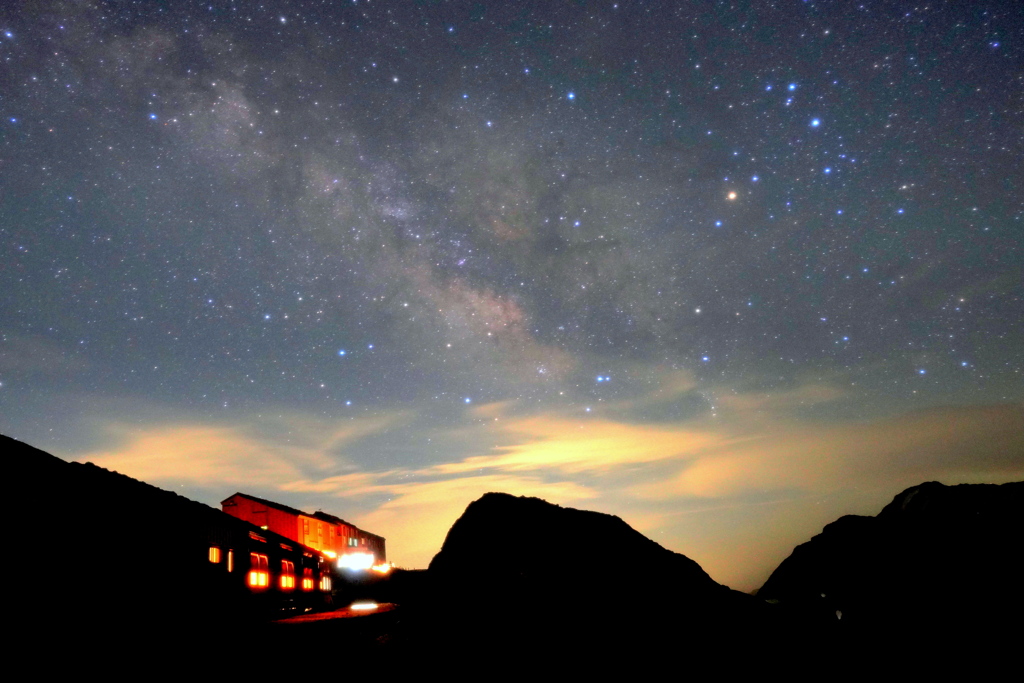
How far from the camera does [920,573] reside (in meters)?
22.4

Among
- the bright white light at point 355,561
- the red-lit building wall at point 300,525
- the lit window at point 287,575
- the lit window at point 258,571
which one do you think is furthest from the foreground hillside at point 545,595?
the bright white light at point 355,561

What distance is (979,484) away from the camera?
25219 millimetres

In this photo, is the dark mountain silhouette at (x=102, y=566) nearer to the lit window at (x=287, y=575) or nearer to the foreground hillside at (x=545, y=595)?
the foreground hillside at (x=545, y=595)

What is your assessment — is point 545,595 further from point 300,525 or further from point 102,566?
point 300,525

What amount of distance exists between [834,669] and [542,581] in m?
8.96

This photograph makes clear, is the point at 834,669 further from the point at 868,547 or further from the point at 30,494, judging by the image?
the point at 30,494

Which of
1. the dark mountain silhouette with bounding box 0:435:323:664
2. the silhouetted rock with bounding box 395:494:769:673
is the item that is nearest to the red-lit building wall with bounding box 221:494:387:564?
the dark mountain silhouette with bounding box 0:435:323:664

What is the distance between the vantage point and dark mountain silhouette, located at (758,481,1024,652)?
63.4 feet

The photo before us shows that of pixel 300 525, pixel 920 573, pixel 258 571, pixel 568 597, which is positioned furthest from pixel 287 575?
pixel 920 573

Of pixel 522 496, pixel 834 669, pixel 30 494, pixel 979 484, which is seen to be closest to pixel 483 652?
pixel 522 496

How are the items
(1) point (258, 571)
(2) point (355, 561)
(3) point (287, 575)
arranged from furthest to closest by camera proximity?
(2) point (355, 561), (3) point (287, 575), (1) point (258, 571)

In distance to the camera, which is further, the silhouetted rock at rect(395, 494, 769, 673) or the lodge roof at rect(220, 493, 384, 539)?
the lodge roof at rect(220, 493, 384, 539)

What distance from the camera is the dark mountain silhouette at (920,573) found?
63.4 ft

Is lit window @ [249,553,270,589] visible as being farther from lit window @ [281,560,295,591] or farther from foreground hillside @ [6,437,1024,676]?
lit window @ [281,560,295,591]
